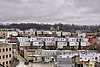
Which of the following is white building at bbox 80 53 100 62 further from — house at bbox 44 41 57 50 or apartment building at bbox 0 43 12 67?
house at bbox 44 41 57 50

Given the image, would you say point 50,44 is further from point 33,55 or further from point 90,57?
point 90,57

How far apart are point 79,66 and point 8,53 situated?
581 centimetres

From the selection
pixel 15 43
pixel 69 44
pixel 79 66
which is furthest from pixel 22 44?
pixel 79 66

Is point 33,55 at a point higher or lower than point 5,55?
lower

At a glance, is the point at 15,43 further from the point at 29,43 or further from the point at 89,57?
the point at 89,57

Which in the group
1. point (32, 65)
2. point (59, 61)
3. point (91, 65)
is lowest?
point (32, 65)

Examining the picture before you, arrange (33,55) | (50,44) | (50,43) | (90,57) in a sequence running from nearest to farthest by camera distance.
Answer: (90,57)
(33,55)
(50,44)
(50,43)

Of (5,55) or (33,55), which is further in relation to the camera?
(33,55)

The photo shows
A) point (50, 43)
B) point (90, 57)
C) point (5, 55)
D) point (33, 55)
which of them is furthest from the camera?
point (50, 43)

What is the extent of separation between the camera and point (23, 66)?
13.5 meters

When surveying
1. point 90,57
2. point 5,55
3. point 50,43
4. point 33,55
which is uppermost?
point 5,55

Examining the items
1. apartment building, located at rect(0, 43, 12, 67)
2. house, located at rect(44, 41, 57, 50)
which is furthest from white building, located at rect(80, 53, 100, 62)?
house, located at rect(44, 41, 57, 50)

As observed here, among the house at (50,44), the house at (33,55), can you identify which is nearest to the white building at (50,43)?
the house at (50,44)

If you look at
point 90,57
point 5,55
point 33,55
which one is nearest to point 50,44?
point 33,55
